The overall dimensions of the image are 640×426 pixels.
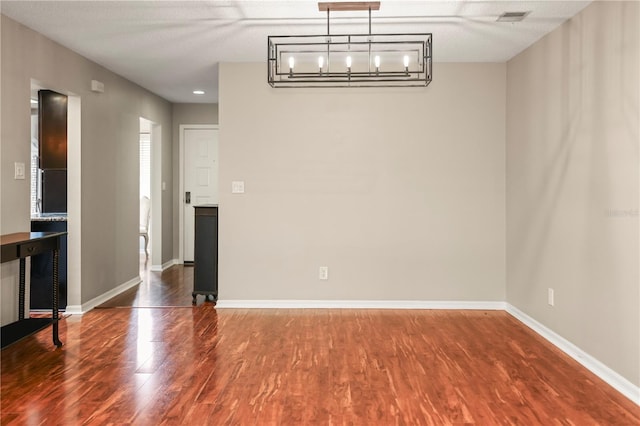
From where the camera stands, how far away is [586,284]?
312cm

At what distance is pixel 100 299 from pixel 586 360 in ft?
14.1

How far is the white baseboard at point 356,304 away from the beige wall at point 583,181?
454mm

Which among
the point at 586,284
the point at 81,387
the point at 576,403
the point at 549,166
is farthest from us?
the point at 549,166

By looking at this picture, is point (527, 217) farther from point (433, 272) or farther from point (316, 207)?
point (316, 207)

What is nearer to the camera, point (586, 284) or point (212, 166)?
point (586, 284)

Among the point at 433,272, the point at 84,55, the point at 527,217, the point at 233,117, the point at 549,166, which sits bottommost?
the point at 433,272

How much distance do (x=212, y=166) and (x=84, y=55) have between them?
2.92 m

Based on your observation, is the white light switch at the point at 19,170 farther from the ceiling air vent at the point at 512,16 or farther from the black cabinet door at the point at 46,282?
the ceiling air vent at the point at 512,16

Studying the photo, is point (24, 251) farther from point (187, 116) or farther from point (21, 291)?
point (187, 116)

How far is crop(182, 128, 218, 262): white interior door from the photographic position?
7.04 metres

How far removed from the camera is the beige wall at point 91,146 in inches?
133

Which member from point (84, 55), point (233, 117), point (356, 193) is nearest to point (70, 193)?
point (84, 55)

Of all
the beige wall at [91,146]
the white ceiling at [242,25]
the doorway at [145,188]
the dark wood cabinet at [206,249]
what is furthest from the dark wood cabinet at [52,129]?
the doorway at [145,188]

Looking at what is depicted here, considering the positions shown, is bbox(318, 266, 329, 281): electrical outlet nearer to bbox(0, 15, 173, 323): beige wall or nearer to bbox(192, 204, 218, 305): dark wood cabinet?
bbox(192, 204, 218, 305): dark wood cabinet
